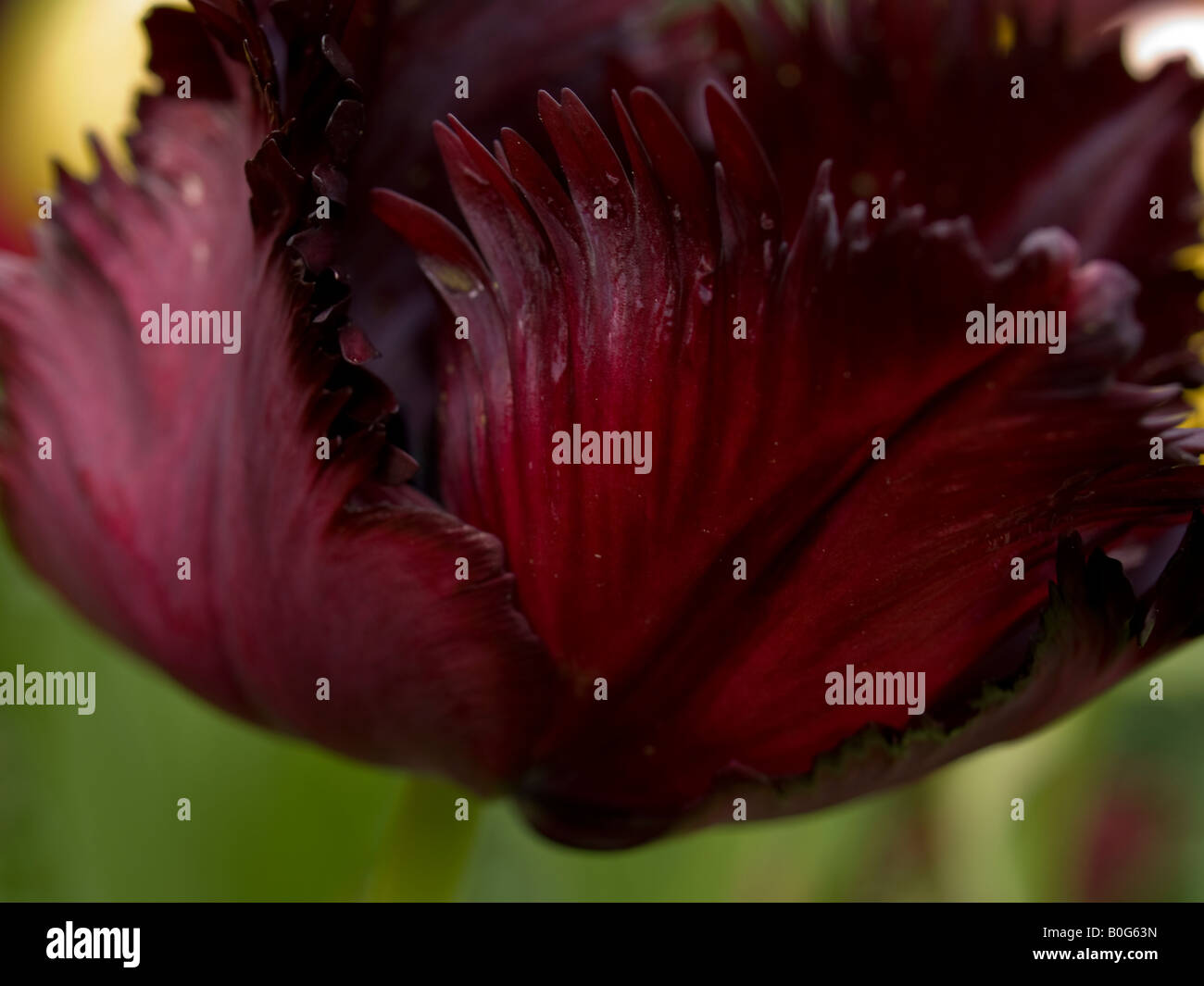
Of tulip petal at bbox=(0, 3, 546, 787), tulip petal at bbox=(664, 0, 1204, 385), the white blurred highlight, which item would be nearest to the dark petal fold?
tulip petal at bbox=(0, 3, 546, 787)

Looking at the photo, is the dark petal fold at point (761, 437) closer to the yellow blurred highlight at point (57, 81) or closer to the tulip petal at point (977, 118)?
the tulip petal at point (977, 118)

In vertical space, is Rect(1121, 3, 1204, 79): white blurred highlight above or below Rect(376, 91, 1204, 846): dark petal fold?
above

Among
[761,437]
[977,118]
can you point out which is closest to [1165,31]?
[977,118]

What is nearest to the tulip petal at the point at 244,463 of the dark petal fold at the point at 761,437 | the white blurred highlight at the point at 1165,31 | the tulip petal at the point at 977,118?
the dark petal fold at the point at 761,437

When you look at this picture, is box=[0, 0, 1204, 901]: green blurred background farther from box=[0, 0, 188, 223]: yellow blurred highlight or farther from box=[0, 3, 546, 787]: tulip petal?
box=[0, 3, 546, 787]: tulip petal

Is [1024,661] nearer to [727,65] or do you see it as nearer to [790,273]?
[790,273]
